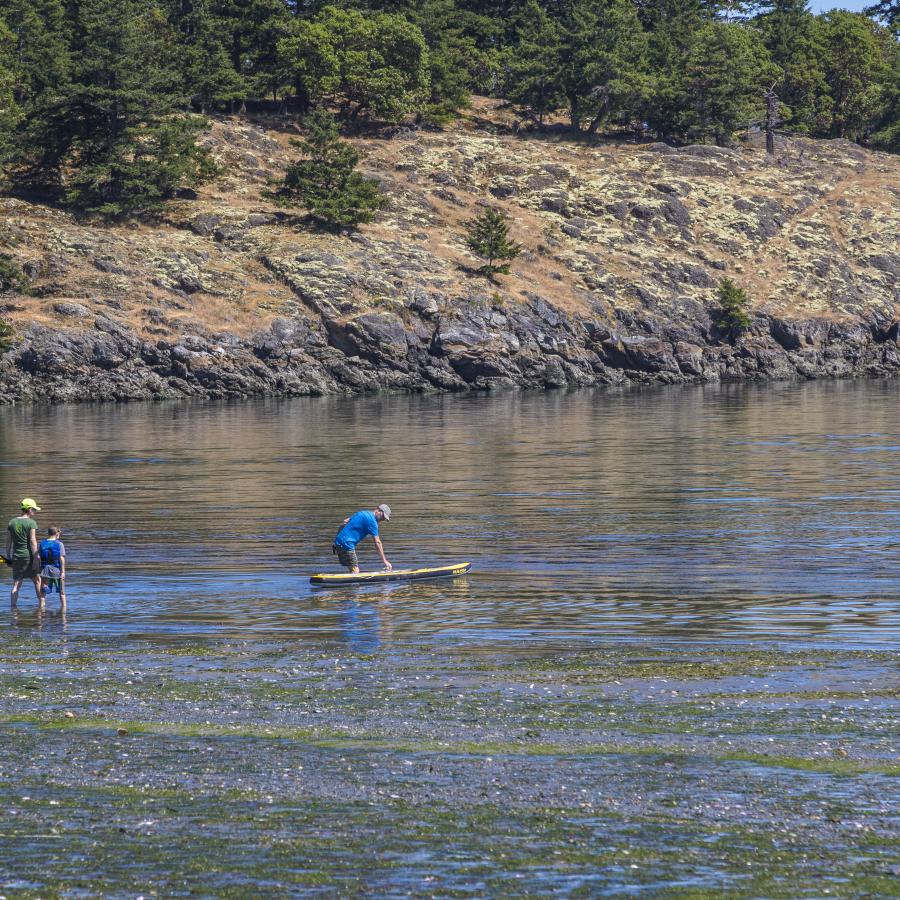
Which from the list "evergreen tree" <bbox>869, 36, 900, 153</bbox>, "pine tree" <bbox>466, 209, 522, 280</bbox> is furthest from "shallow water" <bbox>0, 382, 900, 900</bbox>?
"evergreen tree" <bbox>869, 36, 900, 153</bbox>

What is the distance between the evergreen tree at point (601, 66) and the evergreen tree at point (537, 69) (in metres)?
1.12

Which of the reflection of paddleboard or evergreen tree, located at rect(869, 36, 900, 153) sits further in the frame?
evergreen tree, located at rect(869, 36, 900, 153)

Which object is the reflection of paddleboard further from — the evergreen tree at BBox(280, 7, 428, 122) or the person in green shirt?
the evergreen tree at BBox(280, 7, 428, 122)

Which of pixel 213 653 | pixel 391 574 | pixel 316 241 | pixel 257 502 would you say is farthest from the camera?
pixel 316 241

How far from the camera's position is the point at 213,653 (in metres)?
19.2

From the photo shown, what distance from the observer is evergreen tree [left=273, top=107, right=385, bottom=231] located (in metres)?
106

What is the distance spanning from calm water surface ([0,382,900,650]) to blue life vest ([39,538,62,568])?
0.97 meters

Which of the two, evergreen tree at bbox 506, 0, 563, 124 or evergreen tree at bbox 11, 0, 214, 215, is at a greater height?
evergreen tree at bbox 506, 0, 563, 124

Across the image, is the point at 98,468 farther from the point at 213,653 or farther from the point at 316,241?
the point at 316,241

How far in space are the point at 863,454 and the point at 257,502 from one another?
80.6 ft

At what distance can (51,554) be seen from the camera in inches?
897

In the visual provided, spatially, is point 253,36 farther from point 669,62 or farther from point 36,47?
point 669,62

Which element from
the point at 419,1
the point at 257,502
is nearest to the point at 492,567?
the point at 257,502

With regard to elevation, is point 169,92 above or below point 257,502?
above
